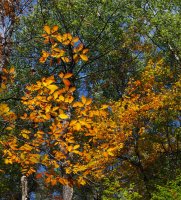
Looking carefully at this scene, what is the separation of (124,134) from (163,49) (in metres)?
8.02

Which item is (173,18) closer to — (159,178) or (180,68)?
(180,68)

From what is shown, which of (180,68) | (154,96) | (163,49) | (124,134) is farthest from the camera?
(163,49)

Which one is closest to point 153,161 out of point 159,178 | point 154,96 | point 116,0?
point 159,178

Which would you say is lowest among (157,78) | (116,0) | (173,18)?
(157,78)

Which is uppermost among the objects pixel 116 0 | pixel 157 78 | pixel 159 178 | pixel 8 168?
pixel 116 0

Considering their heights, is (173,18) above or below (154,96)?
above

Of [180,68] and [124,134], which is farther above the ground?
[180,68]

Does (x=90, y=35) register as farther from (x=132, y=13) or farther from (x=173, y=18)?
(x=173, y=18)

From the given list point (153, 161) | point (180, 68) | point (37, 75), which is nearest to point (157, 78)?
point (180, 68)

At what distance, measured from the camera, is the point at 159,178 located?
18375 mm

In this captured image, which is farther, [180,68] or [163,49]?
[163,49]

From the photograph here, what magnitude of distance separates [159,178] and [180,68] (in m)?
7.62

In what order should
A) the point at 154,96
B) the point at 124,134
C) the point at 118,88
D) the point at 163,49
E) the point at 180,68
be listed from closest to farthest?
the point at 124,134, the point at 154,96, the point at 180,68, the point at 163,49, the point at 118,88

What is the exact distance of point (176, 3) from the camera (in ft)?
66.2
